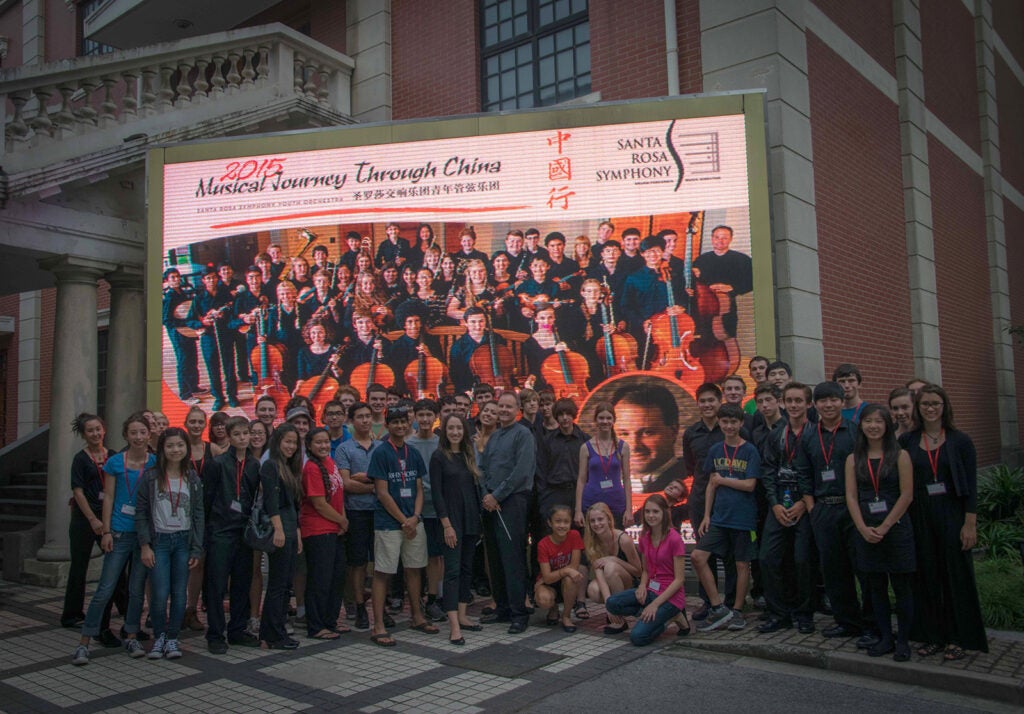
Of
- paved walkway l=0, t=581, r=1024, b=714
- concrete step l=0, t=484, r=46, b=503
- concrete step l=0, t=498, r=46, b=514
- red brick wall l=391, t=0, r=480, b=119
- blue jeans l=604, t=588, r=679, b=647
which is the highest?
red brick wall l=391, t=0, r=480, b=119

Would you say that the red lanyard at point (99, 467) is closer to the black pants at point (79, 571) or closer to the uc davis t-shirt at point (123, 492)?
the black pants at point (79, 571)

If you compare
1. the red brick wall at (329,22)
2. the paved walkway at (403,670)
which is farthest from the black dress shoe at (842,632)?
the red brick wall at (329,22)

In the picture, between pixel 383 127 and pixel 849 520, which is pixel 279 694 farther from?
pixel 383 127

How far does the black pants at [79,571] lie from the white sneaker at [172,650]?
116cm

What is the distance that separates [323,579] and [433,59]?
9.76 metres

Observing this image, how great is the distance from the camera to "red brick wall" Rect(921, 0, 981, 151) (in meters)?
15.5

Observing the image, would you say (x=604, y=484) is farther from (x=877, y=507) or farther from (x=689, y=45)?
(x=689, y=45)

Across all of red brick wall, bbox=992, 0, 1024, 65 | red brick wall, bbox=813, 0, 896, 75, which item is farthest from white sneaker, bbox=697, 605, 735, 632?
red brick wall, bbox=992, 0, 1024, 65

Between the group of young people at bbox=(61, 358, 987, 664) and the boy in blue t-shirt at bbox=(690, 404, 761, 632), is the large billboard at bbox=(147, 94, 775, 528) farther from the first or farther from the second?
the boy in blue t-shirt at bbox=(690, 404, 761, 632)

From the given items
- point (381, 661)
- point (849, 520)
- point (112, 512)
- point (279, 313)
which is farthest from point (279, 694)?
point (279, 313)

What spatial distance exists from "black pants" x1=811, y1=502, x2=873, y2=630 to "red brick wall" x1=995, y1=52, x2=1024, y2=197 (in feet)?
51.3

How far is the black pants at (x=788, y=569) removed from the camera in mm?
6594

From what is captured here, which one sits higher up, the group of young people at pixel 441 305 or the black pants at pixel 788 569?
the group of young people at pixel 441 305

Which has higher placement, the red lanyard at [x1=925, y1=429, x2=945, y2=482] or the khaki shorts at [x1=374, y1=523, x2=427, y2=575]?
the red lanyard at [x1=925, y1=429, x2=945, y2=482]
